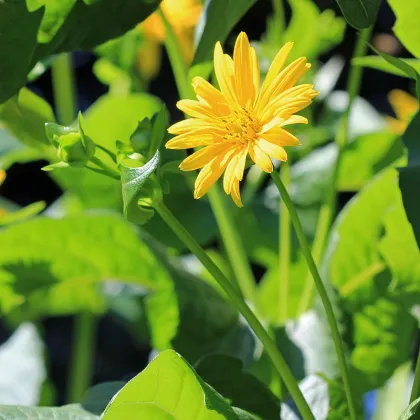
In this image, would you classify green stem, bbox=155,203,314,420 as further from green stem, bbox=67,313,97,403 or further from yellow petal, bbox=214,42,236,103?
green stem, bbox=67,313,97,403

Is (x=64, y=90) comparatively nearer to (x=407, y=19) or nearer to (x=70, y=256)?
(x=70, y=256)

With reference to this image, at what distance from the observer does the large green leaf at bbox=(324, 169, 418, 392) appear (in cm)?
52

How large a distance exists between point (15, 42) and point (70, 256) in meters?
0.19

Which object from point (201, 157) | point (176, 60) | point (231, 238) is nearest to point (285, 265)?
point (231, 238)

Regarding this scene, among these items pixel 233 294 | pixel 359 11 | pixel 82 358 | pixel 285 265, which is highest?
pixel 359 11

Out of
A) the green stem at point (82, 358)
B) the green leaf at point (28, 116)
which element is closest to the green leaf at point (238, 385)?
the green leaf at point (28, 116)

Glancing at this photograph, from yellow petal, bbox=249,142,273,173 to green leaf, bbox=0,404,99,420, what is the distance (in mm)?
143

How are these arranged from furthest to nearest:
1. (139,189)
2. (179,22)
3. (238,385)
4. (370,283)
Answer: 1. (179,22)
2. (370,283)
3. (238,385)
4. (139,189)

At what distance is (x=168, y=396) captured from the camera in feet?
1.16

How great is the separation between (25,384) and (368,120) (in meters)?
0.40

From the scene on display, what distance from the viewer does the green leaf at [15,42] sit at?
0.40 m

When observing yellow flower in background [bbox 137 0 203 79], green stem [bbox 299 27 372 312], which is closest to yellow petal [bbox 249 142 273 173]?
green stem [bbox 299 27 372 312]

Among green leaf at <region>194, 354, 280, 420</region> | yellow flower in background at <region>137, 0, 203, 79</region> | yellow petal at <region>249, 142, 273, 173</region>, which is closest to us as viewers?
yellow petal at <region>249, 142, 273, 173</region>

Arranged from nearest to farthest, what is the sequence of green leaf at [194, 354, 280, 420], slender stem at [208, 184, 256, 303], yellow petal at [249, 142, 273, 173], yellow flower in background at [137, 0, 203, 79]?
1. yellow petal at [249, 142, 273, 173]
2. green leaf at [194, 354, 280, 420]
3. slender stem at [208, 184, 256, 303]
4. yellow flower in background at [137, 0, 203, 79]
